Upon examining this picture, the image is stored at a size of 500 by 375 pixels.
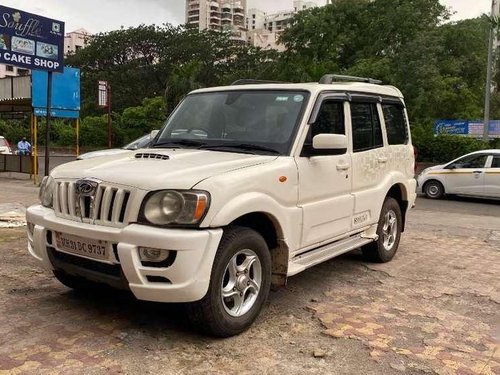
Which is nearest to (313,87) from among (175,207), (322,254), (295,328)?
(322,254)

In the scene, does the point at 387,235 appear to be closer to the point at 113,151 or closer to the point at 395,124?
the point at 395,124

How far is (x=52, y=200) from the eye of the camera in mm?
4211

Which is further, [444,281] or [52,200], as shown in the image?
[444,281]

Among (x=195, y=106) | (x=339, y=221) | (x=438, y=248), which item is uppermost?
(x=195, y=106)

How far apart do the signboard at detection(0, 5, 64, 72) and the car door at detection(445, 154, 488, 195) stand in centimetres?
1091

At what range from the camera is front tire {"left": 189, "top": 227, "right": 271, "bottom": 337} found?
3.68 metres

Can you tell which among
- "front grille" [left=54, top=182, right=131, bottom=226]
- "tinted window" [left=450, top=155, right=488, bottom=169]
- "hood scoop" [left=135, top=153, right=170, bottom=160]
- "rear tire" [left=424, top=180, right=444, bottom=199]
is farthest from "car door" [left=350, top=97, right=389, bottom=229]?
"rear tire" [left=424, top=180, right=444, bottom=199]

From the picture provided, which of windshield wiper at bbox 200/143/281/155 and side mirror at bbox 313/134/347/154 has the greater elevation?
side mirror at bbox 313/134/347/154

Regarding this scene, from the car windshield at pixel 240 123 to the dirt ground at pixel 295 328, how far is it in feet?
4.56

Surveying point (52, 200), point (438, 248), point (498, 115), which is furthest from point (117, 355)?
point (498, 115)

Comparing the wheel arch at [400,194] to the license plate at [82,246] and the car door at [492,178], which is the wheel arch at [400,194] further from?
the car door at [492,178]

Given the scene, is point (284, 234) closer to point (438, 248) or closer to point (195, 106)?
point (195, 106)

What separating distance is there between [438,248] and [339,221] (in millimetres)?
2846

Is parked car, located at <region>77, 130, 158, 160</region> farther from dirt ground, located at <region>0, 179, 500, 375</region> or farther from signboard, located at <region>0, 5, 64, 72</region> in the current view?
signboard, located at <region>0, 5, 64, 72</region>
